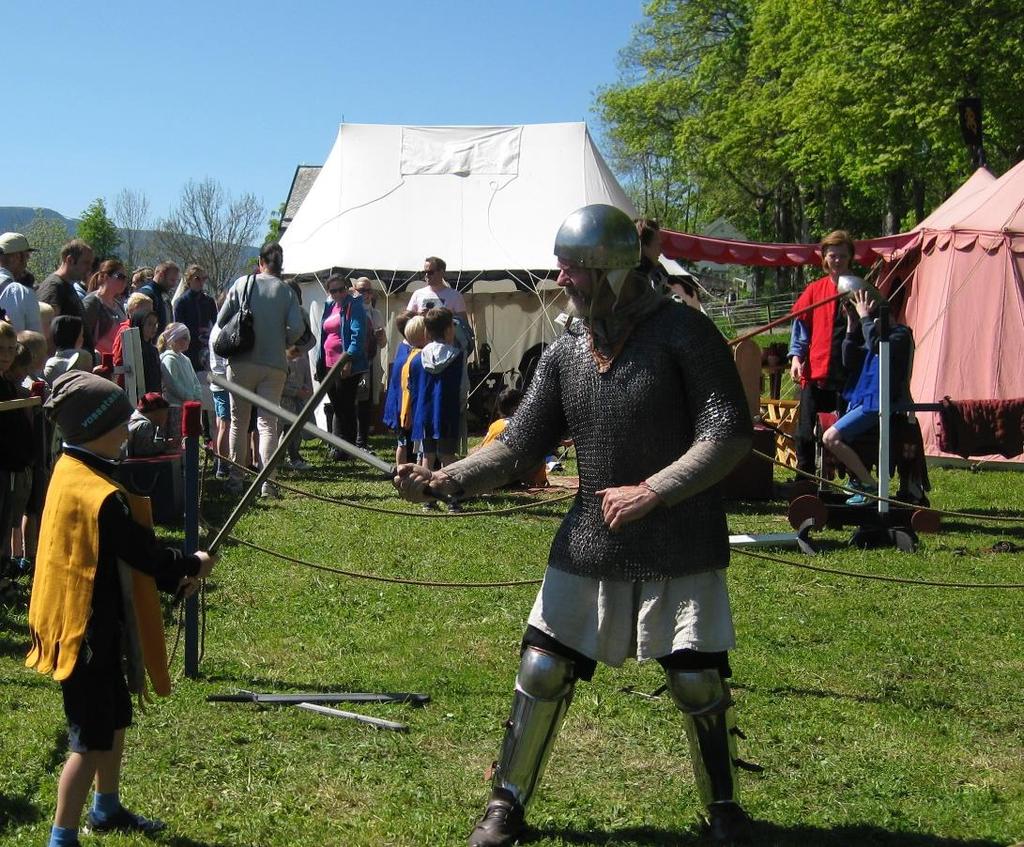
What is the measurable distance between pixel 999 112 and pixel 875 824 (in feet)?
73.5

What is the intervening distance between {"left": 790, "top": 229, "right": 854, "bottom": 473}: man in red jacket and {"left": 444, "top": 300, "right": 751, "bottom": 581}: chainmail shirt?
4751mm

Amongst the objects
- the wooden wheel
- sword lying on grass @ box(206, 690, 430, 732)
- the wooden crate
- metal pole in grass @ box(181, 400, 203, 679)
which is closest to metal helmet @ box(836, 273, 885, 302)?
the wooden wheel

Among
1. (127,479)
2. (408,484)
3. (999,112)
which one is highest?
(999,112)

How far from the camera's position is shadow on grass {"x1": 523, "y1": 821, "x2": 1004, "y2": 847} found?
12.2ft

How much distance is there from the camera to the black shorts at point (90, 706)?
3436 millimetres

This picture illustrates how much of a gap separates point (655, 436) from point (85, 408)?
1.55m

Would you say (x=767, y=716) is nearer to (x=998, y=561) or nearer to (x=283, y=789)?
(x=283, y=789)

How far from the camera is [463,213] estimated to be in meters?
15.6

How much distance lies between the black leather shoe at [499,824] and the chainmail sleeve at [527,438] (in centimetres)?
88

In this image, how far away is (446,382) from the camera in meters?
9.77

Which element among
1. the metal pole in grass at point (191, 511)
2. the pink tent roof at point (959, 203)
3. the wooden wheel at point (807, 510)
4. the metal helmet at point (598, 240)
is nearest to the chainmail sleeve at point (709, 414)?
the metal helmet at point (598, 240)

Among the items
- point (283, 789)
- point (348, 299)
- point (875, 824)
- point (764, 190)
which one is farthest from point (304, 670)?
point (764, 190)

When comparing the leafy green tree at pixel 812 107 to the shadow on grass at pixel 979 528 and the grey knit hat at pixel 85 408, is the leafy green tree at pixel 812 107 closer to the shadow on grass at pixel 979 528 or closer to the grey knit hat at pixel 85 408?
the shadow on grass at pixel 979 528

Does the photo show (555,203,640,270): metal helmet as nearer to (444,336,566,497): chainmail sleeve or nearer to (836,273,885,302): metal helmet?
(444,336,566,497): chainmail sleeve
